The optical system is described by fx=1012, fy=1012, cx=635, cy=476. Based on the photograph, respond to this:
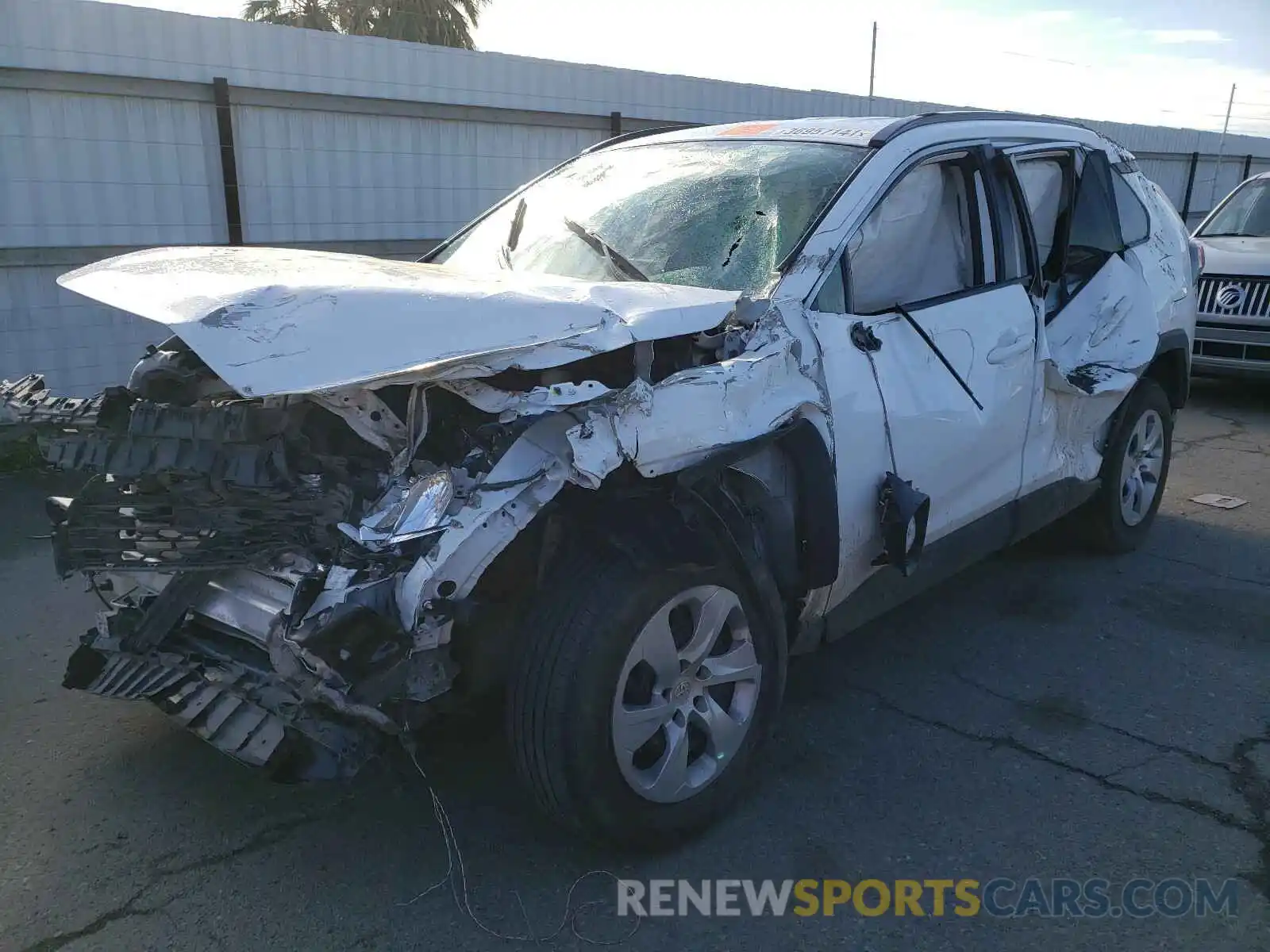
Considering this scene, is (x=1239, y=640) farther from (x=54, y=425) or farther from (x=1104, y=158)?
(x=54, y=425)

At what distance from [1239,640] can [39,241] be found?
753 cm

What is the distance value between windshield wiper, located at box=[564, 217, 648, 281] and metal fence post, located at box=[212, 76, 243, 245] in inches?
192

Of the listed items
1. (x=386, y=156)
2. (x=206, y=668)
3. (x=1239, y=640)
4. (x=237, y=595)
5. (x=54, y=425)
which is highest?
(x=386, y=156)

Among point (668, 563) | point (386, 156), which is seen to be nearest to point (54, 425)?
point (668, 563)

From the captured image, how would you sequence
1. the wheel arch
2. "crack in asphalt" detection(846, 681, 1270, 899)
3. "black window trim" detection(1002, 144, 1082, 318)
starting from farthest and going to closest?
the wheel arch < "black window trim" detection(1002, 144, 1082, 318) < "crack in asphalt" detection(846, 681, 1270, 899)

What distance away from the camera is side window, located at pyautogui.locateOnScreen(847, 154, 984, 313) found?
3.38 metres

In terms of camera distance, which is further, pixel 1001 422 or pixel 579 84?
pixel 579 84

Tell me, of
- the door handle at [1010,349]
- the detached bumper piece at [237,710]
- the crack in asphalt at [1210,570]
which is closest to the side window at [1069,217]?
the door handle at [1010,349]

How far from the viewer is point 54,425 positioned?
3174mm

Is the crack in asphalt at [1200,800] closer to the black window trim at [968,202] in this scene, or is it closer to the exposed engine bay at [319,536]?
the black window trim at [968,202]

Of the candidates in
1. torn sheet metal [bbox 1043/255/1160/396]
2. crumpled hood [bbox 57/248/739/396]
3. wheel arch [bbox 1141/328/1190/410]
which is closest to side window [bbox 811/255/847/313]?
crumpled hood [bbox 57/248/739/396]

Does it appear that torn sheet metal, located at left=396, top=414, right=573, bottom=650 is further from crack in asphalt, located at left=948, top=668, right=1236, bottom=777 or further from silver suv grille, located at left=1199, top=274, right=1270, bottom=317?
silver suv grille, located at left=1199, top=274, right=1270, bottom=317

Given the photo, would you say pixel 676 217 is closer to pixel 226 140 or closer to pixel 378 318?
pixel 378 318

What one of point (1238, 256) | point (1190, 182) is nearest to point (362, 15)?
point (1190, 182)
